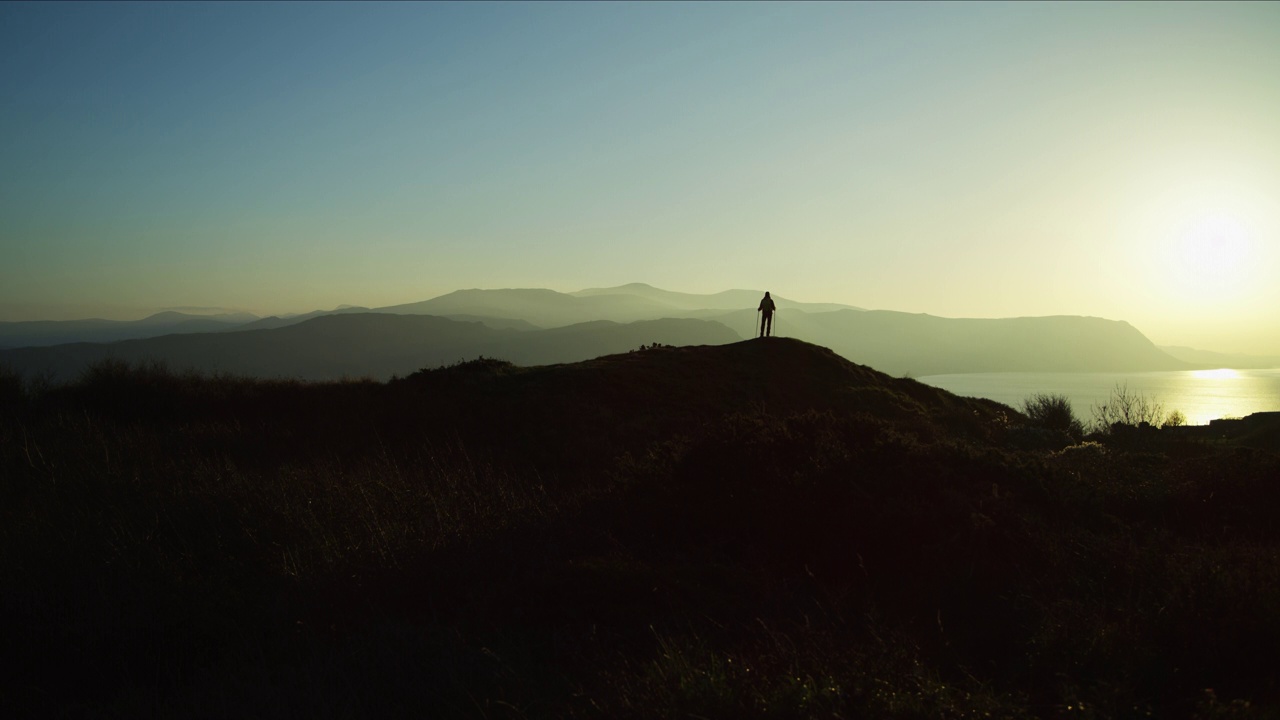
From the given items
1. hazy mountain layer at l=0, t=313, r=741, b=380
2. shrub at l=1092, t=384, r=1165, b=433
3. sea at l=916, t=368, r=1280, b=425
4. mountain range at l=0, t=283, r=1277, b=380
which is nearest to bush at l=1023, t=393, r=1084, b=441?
sea at l=916, t=368, r=1280, b=425

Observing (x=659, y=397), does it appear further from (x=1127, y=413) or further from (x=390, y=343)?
(x=390, y=343)

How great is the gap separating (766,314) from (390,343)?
13021cm

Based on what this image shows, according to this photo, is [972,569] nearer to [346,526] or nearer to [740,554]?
[740,554]

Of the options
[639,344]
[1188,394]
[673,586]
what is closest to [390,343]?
[639,344]

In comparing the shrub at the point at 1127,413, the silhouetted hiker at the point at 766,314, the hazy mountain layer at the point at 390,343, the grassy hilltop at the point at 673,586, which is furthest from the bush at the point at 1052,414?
the hazy mountain layer at the point at 390,343

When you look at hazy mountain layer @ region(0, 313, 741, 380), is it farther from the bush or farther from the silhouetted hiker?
the bush

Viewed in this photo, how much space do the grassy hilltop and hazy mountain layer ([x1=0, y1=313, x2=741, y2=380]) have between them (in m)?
94.1

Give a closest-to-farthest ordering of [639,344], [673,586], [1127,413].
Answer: [673,586], [1127,413], [639,344]

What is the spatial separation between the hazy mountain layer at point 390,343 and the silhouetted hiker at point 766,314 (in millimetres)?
77474

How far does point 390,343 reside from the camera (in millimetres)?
143250

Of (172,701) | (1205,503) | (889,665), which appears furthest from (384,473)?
(1205,503)

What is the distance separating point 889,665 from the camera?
3984 millimetres

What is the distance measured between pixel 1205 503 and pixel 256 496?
11.6 metres

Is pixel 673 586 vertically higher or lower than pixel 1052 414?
higher
